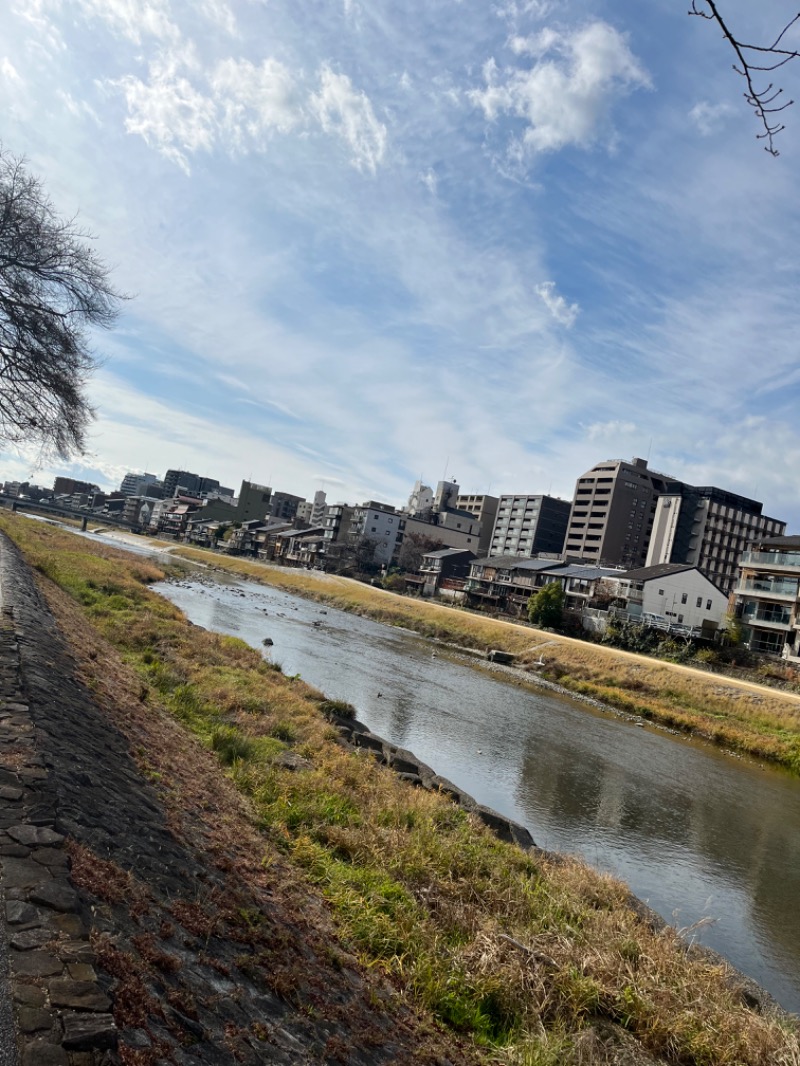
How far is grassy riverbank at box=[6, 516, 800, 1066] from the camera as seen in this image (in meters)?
6.01

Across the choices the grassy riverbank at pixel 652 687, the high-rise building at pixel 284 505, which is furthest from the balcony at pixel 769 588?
the high-rise building at pixel 284 505

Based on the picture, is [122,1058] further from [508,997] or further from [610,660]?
[610,660]

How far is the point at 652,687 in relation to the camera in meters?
38.8

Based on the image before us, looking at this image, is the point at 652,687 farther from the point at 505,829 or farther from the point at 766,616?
the point at 505,829

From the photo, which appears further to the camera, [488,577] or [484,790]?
[488,577]

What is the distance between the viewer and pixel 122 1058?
281cm

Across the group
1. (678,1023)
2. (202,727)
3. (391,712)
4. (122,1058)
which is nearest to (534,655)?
(391,712)

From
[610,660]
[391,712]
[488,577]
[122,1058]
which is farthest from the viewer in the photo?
[488,577]

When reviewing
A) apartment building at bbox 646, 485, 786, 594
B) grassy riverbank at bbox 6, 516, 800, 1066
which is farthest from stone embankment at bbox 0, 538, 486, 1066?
apartment building at bbox 646, 485, 786, 594

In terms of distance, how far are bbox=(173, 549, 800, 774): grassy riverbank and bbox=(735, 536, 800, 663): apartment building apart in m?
10.9

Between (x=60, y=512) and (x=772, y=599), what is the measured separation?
5057 inches

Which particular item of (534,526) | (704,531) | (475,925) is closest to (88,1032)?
(475,925)

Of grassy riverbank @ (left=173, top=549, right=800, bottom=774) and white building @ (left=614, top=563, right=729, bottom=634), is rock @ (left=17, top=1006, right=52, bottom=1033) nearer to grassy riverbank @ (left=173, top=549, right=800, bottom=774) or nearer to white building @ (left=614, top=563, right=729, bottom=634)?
grassy riverbank @ (left=173, top=549, right=800, bottom=774)

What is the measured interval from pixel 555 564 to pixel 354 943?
7492cm
